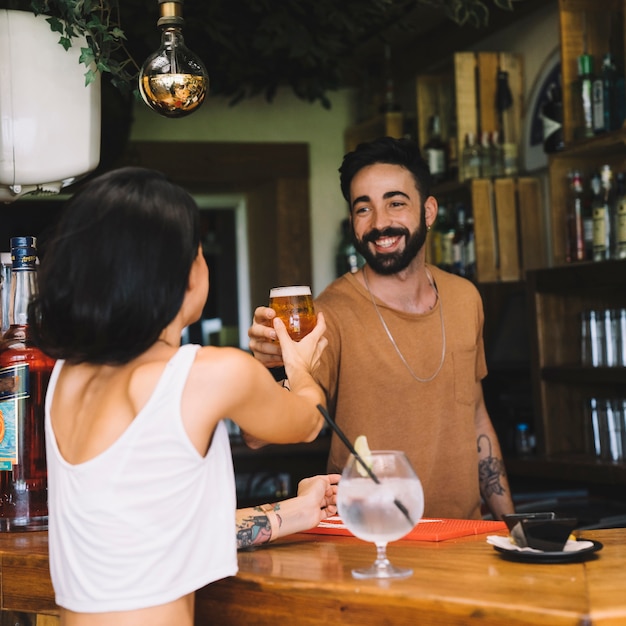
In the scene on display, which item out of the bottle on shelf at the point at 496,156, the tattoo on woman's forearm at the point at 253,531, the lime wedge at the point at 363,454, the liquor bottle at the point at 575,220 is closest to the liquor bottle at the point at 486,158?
the bottle on shelf at the point at 496,156

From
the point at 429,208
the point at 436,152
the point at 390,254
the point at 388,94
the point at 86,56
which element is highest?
the point at 388,94

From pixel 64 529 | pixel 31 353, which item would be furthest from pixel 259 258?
pixel 64 529

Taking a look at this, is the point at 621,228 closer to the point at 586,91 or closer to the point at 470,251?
the point at 586,91

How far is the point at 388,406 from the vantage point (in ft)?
9.05

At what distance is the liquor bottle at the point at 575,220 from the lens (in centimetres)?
386

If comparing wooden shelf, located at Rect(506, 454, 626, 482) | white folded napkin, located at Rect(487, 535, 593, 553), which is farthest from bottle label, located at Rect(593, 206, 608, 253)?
white folded napkin, located at Rect(487, 535, 593, 553)

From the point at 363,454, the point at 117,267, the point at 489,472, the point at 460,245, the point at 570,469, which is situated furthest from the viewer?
the point at 460,245

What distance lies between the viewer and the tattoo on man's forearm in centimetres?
299

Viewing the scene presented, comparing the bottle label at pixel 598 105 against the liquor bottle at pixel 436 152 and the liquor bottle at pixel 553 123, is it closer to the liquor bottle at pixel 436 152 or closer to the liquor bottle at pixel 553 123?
the liquor bottle at pixel 553 123

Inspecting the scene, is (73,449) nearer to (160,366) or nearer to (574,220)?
(160,366)

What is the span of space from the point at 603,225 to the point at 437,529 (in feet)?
6.87

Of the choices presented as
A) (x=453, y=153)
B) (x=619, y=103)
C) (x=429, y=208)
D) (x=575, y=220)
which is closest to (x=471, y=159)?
(x=453, y=153)

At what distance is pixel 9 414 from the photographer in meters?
2.05

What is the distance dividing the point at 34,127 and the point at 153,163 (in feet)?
11.2
